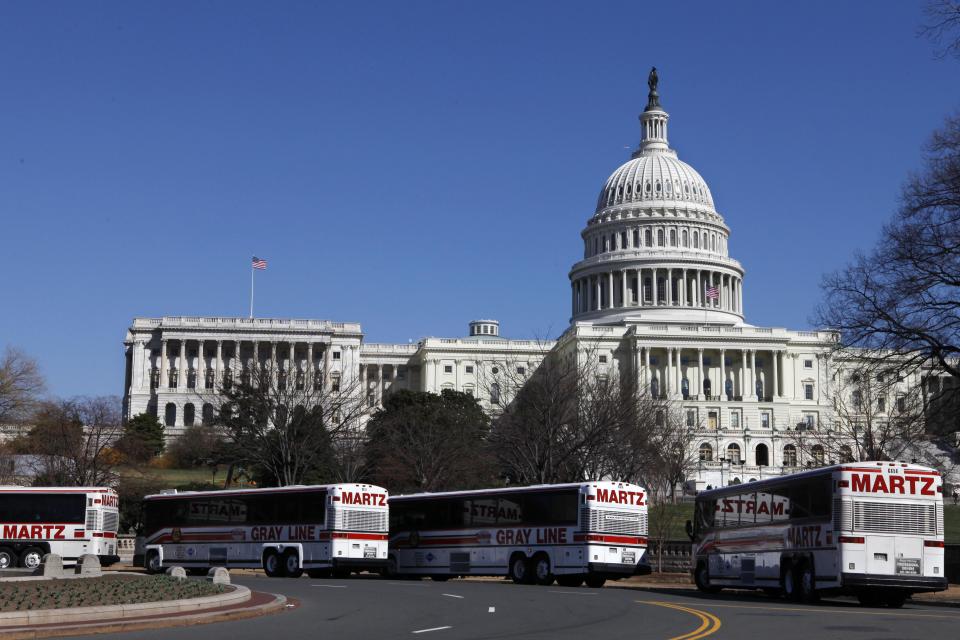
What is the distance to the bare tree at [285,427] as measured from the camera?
3209 inches

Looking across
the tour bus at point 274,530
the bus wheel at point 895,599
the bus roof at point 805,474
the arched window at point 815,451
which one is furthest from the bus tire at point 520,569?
the arched window at point 815,451

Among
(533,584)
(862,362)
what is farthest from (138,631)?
(862,362)

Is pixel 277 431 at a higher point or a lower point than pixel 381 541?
higher

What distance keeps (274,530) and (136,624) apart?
2548 centimetres

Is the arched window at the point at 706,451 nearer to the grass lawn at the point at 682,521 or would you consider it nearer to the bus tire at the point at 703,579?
the grass lawn at the point at 682,521

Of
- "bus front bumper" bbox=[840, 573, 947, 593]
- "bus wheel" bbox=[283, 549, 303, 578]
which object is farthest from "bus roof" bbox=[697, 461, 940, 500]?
"bus wheel" bbox=[283, 549, 303, 578]

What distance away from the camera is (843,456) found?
81.1 m

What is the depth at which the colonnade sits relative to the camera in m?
174

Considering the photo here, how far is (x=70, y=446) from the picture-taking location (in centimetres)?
8938

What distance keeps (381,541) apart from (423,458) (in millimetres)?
36351

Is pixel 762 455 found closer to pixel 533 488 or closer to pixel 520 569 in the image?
pixel 520 569

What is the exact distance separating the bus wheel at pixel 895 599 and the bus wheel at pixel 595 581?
11.1m

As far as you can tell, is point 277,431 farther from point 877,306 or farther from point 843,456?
point 877,306

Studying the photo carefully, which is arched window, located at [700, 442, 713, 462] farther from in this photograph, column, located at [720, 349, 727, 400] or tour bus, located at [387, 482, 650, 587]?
tour bus, located at [387, 482, 650, 587]
